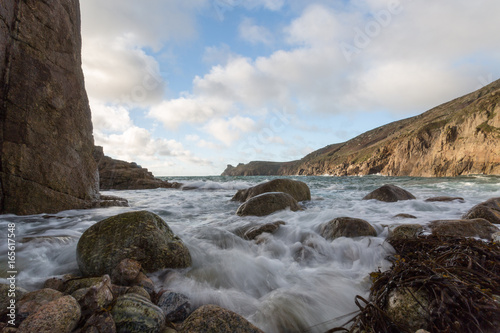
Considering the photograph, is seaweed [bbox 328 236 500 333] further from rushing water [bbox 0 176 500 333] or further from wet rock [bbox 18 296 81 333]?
wet rock [bbox 18 296 81 333]

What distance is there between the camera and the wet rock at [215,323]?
1792 mm

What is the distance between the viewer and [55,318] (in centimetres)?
166

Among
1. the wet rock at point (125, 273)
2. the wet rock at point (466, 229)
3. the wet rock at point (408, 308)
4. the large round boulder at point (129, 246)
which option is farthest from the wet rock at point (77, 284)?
the wet rock at point (466, 229)

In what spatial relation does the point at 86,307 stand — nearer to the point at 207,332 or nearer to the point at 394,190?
the point at 207,332

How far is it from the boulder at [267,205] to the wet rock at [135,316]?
548 centimetres

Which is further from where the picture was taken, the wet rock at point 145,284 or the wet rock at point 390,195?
the wet rock at point 390,195

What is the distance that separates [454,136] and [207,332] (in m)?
51.8

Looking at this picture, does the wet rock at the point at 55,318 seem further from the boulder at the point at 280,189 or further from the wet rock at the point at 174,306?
the boulder at the point at 280,189

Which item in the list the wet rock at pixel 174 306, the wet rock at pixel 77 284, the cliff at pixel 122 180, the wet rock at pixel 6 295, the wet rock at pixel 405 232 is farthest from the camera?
the cliff at pixel 122 180

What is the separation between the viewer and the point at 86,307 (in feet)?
6.18

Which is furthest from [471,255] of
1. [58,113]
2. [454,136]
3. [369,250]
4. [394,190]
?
[454,136]

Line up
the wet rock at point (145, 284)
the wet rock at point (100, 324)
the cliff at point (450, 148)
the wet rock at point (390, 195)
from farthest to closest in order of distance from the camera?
1. the cliff at point (450, 148)
2. the wet rock at point (390, 195)
3. the wet rock at point (145, 284)
4. the wet rock at point (100, 324)

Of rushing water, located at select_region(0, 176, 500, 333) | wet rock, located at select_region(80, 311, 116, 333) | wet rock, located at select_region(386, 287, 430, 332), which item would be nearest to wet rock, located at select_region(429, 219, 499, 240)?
rushing water, located at select_region(0, 176, 500, 333)

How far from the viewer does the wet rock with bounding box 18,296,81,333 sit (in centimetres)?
159
